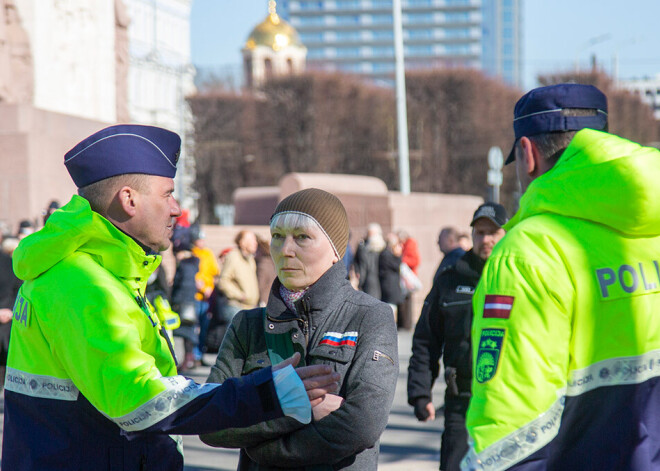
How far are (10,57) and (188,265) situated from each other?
6575 millimetres

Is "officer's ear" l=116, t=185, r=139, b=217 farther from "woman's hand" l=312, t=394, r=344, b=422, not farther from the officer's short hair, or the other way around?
"woman's hand" l=312, t=394, r=344, b=422

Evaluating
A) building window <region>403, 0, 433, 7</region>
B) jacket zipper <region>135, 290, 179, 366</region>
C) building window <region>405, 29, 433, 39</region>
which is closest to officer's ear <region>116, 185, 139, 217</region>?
jacket zipper <region>135, 290, 179, 366</region>

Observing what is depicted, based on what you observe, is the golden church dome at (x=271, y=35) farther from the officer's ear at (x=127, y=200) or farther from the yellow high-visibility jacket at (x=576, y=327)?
the yellow high-visibility jacket at (x=576, y=327)

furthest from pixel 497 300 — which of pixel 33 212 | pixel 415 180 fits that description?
pixel 415 180

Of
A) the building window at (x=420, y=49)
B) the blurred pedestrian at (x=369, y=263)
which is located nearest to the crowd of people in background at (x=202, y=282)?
the blurred pedestrian at (x=369, y=263)

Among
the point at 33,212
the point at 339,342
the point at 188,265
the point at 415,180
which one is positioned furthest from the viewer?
the point at 415,180

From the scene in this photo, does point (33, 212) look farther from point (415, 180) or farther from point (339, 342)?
point (415, 180)

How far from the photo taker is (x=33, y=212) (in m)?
14.2

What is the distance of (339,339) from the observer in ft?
9.21

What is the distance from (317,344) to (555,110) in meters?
0.97

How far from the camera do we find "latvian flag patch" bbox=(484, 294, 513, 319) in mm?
2256

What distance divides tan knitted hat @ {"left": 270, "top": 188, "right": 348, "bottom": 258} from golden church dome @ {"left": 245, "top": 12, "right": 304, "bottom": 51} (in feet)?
285

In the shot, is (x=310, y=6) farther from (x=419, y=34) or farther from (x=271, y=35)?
(x=271, y=35)

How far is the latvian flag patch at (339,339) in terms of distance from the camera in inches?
110
